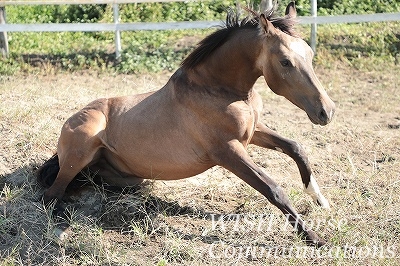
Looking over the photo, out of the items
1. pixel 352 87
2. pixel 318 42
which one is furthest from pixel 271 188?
pixel 318 42

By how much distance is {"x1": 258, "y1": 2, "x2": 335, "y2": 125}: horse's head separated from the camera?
4.80 m

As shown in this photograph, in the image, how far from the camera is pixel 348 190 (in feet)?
19.5

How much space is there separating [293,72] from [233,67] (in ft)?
1.95

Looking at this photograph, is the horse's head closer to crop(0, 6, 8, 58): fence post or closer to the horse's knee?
the horse's knee

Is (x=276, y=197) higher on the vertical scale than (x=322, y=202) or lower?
higher

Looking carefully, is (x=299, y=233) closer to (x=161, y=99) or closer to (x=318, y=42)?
(x=161, y=99)

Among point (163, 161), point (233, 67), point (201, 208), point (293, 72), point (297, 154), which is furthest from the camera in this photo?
point (201, 208)

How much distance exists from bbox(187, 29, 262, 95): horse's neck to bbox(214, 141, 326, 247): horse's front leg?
1.61 feet

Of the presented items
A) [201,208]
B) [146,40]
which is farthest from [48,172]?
[146,40]

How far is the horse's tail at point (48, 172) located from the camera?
612 cm

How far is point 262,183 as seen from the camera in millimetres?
5090

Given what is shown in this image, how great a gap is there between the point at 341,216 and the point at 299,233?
1.73 ft

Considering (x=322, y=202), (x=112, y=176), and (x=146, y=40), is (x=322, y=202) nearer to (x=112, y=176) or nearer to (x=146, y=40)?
(x=112, y=176)

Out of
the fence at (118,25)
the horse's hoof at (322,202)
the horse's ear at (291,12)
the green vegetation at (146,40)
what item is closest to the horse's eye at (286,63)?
the horse's ear at (291,12)
